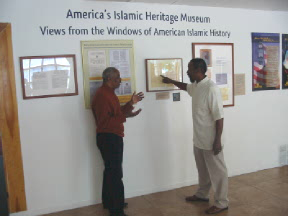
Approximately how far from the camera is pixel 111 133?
9.04ft

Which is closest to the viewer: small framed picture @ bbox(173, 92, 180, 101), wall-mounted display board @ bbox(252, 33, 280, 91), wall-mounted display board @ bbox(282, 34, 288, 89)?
small framed picture @ bbox(173, 92, 180, 101)

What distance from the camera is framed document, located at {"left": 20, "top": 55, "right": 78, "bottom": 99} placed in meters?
2.89

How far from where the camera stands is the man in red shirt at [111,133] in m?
2.70

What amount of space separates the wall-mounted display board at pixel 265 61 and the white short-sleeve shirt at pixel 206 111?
1476 mm

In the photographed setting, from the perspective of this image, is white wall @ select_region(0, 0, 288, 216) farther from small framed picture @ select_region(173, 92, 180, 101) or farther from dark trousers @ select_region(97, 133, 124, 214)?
dark trousers @ select_region(97, 133, 124, 214)

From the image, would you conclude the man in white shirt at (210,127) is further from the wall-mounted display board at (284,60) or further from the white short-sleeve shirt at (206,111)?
the wall-mounted display board at (284,60)

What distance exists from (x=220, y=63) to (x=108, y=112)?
6.18 ft

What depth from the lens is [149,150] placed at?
135 inches

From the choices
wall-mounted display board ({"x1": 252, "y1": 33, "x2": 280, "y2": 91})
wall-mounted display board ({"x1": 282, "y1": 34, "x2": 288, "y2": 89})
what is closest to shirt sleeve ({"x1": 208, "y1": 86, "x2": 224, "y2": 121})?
wall-mounted display board ({"x1": 252, "y1": 33, "x2": 280, "y2": 91})

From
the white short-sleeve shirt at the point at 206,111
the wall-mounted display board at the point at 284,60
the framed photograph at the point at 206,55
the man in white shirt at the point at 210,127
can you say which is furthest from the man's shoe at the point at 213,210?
the wall-mounted display board at the point at 284,60

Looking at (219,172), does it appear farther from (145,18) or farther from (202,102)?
Answer: (145,18)

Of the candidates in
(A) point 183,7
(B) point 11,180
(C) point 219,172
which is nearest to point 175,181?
(C) point 219,172

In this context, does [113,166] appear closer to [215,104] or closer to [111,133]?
[111,133]

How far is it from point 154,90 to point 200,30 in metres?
1.04
